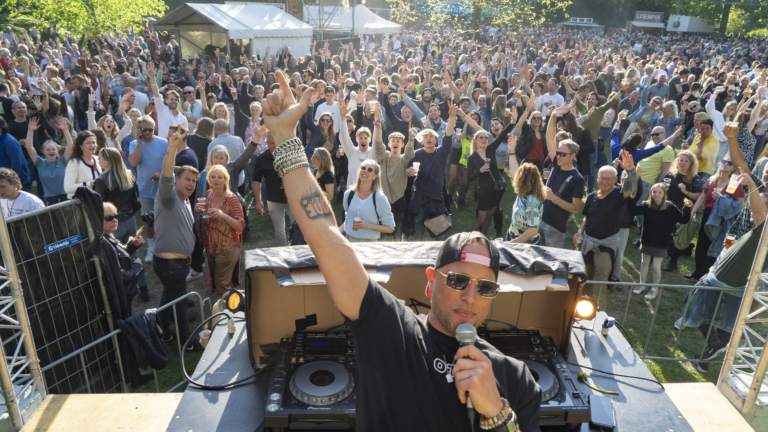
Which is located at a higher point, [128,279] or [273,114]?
[273,114]

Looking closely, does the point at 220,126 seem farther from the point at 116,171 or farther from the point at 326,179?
the point at 326,179

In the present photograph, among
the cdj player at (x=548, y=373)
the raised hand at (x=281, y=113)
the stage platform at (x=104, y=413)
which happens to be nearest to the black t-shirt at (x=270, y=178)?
the stage platform at (x=104, y=413)

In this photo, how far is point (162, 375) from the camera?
199 inches

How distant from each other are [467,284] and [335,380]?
1.32 metres

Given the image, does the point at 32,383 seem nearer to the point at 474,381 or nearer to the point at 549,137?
the point at 474,381

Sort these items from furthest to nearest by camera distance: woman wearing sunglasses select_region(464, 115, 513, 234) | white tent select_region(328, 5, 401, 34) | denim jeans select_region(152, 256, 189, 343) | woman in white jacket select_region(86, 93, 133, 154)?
white tent select_region(328, 5, 401, 34), woman in white jacket select_region(86, 93, 133, 154), woman wearing sunglasses select_region(464, 115, 513, 234), denim jeans select_region(152, 256, 189, 343)

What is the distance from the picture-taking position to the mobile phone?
2.80 m

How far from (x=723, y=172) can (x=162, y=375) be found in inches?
290

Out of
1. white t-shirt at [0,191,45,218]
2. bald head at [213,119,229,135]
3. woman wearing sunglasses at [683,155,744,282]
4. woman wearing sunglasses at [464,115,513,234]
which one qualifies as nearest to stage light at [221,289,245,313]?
white t-shirt at [0,191,45,218]

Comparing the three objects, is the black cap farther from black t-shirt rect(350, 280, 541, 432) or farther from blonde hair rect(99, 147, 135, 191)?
blonde hair rect(99, 147, 135, 191)

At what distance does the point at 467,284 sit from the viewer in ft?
6.13

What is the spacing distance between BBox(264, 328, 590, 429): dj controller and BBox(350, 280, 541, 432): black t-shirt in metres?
0.96

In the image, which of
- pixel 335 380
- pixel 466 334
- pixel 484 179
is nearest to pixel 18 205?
pixel 335 380

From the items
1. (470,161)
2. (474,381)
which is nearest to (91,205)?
(474,381)
